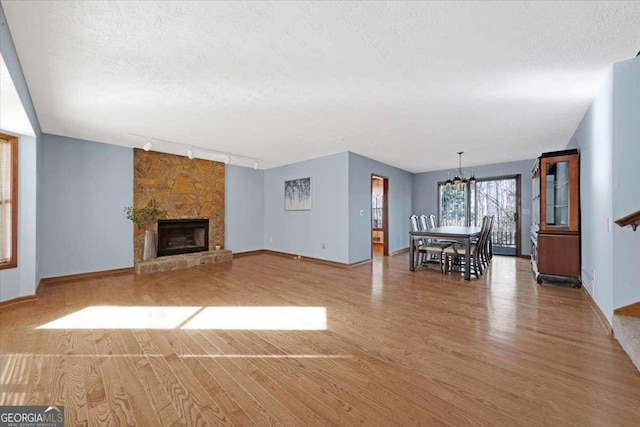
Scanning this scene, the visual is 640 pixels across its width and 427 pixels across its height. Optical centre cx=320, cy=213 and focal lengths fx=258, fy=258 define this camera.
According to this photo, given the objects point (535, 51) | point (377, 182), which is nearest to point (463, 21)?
point (535, 51)

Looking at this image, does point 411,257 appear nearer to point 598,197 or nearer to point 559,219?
point 559,219

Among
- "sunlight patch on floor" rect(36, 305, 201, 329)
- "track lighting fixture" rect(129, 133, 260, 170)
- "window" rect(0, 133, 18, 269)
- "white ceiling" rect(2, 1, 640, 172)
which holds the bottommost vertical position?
"sunlight patch on floor" rect(36, 305, 201, 329)

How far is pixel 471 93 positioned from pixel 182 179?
558 cm

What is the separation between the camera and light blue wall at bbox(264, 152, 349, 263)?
5.51m

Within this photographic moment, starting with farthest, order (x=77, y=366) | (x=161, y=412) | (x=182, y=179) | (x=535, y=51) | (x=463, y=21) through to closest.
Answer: (x=182, y=179) → (x=535, y=51) → (x=77, y=366) → (x=463, y=21) → (x=161, y=412)

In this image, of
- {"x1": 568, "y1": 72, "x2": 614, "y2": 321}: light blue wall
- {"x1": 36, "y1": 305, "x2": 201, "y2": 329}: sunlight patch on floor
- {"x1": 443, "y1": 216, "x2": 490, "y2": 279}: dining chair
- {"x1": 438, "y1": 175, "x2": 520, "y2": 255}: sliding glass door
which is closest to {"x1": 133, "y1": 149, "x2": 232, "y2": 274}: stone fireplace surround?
{"x1": 36, "y1": 305, "x2": 201, "y2": 329}: sunlight patch on floor

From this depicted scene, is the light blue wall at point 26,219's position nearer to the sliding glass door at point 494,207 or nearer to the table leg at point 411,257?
the table leg at point 411,257

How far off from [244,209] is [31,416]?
572 centimetres

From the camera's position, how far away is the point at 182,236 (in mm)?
5902

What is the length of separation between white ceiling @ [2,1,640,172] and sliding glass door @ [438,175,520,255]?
2969 millimetres

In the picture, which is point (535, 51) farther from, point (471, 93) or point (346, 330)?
point (346, 330)

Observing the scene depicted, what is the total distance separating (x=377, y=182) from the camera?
8.94 meters

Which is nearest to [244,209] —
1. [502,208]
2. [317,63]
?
[317,63]

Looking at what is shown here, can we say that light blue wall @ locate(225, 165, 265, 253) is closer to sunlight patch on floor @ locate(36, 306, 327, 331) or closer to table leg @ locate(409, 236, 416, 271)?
sunlight patch on floor @ locate(36, 306, 327, 331)
